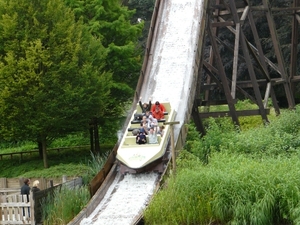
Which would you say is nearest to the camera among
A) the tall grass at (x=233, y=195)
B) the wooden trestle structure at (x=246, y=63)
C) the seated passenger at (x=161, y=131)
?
the tall grass at (x=233, y=195)

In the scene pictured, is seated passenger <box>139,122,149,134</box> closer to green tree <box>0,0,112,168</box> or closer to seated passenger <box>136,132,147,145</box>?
seated passenger <box>136,132,147,145</box>

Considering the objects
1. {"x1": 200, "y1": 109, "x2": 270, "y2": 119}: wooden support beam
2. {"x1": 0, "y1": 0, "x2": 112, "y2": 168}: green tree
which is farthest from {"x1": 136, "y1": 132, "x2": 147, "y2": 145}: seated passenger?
{"x1": 200, "y1": 109, "x2": 270, "y2": 119}: wooden support beam

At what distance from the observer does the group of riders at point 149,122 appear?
743 inches

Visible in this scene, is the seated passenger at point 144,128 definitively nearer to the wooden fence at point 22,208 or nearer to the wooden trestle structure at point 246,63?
the wooden fence at point 22,208

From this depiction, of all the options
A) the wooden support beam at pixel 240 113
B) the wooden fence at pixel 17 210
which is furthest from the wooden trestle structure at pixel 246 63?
the wooden fence at pixel 17 210

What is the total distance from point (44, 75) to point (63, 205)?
27.8ft

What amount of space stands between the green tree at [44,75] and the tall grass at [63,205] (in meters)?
6.75

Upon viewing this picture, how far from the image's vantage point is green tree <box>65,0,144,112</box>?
29.2 meters

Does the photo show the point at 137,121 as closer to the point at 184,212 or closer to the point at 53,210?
the point at 53,210

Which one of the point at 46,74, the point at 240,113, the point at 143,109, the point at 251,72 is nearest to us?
the point at 143,109

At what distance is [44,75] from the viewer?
2412 cm

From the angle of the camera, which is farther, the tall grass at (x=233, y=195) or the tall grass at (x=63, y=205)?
the tall grass at (x=63, y=205)

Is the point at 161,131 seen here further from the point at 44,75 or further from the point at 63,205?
the point at 44,75

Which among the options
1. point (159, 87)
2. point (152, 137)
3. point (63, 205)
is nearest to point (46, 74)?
point (159, 87)
